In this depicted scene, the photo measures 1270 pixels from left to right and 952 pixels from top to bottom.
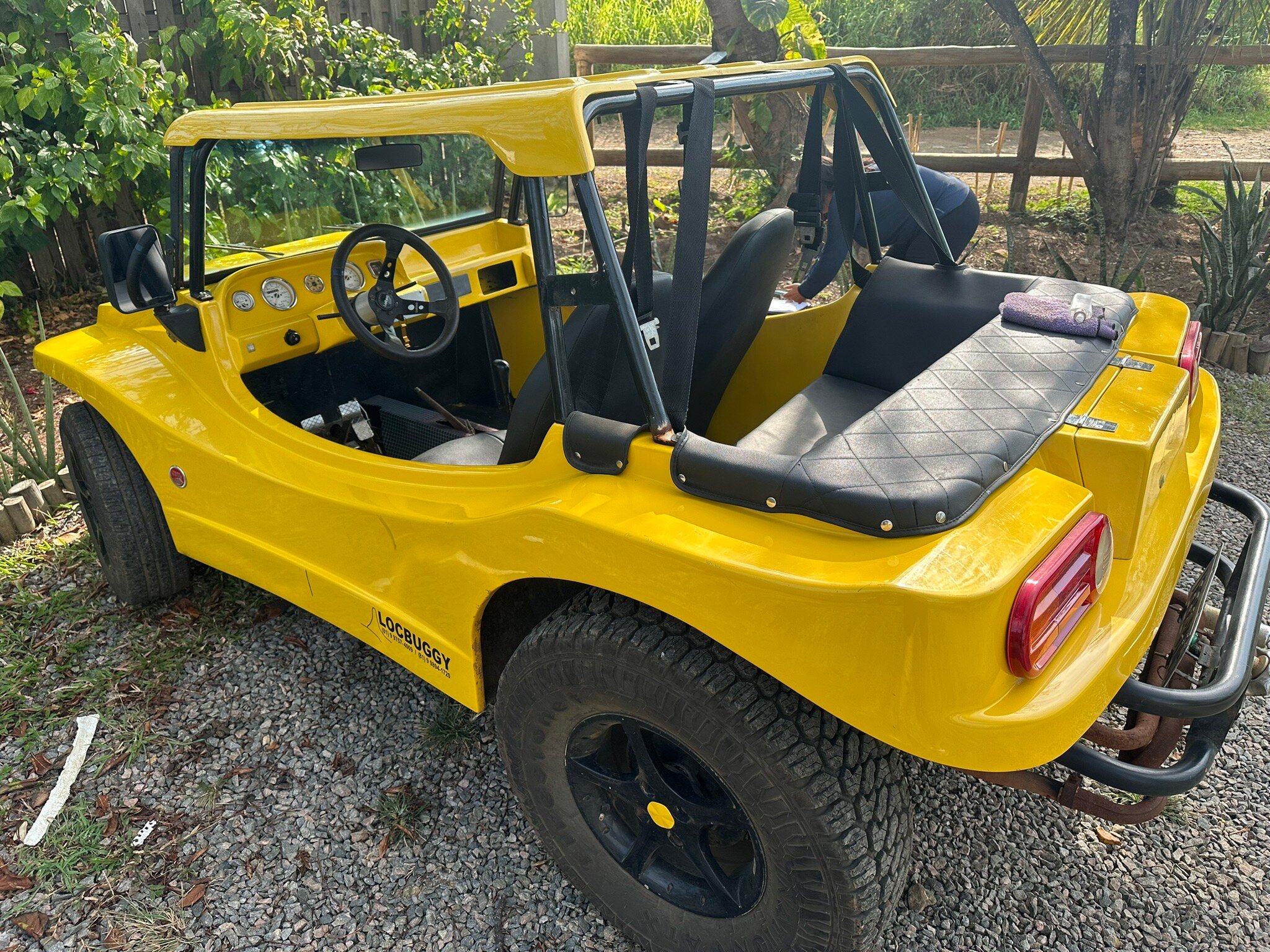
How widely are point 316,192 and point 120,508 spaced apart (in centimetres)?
123

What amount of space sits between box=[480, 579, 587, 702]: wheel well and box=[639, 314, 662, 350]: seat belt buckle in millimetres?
607

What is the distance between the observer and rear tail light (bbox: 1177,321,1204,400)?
6.64 ft

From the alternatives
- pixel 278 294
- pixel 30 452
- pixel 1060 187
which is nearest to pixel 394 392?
pixel 278 294

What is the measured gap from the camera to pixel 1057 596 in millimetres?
1439

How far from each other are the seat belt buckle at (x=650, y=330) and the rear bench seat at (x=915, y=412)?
0.24m

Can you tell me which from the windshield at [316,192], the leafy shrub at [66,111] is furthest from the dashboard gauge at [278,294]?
the leafy shrub at [66,111]

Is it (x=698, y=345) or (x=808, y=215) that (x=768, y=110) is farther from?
(x=698, y=345)

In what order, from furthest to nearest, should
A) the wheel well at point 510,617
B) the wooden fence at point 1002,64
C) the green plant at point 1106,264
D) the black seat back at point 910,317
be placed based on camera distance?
the wooden fence at point 1002,64 < the green plant at point 1106,264 < the black seat back at point 910,317 < the wheel well at point 510,617

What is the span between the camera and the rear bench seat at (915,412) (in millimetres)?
1470

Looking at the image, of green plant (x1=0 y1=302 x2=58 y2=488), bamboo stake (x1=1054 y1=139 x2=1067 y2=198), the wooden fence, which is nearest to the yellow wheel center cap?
green plant (x1=0 y1=302 x2=58 y2=488)

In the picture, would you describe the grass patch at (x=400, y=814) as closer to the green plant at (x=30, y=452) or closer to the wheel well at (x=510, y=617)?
the wheel well at (x=510, y=617)

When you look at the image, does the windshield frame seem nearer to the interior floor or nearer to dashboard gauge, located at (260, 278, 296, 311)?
dashboard gauge, located at (260, 278, 296, 311)

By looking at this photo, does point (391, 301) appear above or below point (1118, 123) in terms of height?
below

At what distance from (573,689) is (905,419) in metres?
0.86
